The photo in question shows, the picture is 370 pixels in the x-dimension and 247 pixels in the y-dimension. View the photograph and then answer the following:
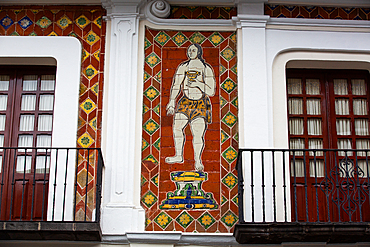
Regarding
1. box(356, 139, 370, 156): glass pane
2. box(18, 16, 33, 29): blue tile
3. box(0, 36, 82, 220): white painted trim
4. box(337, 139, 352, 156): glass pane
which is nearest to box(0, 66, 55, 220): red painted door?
box(0, 36, 82, 220): white painted trim

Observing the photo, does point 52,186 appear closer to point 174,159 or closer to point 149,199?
point 149,199

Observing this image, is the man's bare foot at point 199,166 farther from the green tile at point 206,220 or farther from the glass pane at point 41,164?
the glass pane at point 41,164

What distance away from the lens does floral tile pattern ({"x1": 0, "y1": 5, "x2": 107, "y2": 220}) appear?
9.60 m

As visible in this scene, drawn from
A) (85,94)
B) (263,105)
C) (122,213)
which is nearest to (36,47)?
(85,94)

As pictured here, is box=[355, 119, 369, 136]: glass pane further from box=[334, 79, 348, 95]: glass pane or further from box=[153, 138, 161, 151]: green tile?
box=[153, 138, 161, 151]: green tile

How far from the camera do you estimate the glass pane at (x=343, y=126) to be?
32.7ft

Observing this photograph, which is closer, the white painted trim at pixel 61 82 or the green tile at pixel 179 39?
the white painted trim at pixel 61 82

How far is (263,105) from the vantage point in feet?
31.6

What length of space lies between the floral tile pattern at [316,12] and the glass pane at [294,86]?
1047mm

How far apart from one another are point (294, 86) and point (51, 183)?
13.3 ft

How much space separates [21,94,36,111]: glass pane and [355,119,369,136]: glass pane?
5.02 meters

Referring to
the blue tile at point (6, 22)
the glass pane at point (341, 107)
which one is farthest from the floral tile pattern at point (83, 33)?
the glass pane at point (341, 107)

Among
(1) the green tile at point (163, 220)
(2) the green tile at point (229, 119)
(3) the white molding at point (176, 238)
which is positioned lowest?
(3) the white molding at point (176, 238)

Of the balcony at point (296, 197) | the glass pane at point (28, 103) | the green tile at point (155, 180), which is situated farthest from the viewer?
the glass pane at point (28, 103)
